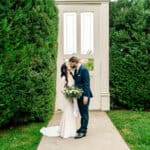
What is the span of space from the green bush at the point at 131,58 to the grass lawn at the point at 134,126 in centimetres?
57

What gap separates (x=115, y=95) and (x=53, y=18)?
3183mm

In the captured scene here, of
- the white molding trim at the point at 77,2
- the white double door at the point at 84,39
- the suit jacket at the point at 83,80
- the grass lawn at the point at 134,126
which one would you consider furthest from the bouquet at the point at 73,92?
the white molding trim at the point at 77,2

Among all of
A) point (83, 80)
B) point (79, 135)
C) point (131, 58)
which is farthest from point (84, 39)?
point (79, 135)

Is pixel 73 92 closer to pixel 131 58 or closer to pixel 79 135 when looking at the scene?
pixel 79 135

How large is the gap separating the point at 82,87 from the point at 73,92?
305mm

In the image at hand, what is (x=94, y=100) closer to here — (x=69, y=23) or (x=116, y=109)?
(x=116, y=109)

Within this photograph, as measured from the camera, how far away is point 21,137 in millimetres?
8859

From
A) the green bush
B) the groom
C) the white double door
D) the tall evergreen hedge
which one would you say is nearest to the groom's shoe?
the groom

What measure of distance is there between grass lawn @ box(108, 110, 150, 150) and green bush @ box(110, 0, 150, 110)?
1.86ft

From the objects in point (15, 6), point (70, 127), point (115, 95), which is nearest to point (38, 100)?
point (70, 127)

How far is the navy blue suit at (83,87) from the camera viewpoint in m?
8.56

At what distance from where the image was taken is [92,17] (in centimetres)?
1274

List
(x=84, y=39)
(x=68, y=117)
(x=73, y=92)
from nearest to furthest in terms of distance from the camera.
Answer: (x=73, y=92), (x=68, y=117), (x=84, y=39)

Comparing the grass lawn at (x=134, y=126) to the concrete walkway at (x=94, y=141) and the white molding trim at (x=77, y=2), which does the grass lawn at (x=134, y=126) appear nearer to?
the concrete walkway at (x=94, y=141)
